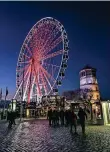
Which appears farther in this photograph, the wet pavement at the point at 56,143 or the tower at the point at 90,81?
the tower at the point at 90,81

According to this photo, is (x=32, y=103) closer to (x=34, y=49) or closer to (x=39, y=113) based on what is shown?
(x=39, y=113)

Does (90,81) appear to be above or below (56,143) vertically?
above

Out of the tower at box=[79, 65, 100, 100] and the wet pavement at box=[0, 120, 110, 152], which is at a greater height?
the tower at box=[79, 65, 100, 100]

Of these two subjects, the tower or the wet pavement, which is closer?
the wet pavement

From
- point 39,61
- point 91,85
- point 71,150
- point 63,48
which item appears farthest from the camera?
point 91,85

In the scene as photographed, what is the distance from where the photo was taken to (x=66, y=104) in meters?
64.0

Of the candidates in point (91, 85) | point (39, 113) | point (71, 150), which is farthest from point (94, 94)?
point (71, 150)

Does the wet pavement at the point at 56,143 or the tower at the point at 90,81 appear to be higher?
the tower at the point at 90,81

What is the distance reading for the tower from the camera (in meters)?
87.6

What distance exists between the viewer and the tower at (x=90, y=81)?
87.6 meters

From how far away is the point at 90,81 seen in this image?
87.9m

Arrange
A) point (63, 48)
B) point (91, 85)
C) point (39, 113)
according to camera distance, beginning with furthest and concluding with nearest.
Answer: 1. point (91, 85)
2. point (39, 113)
3. point (63, 48)

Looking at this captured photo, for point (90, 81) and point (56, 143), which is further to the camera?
point (90, 81)

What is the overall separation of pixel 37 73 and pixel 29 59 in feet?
11.9
